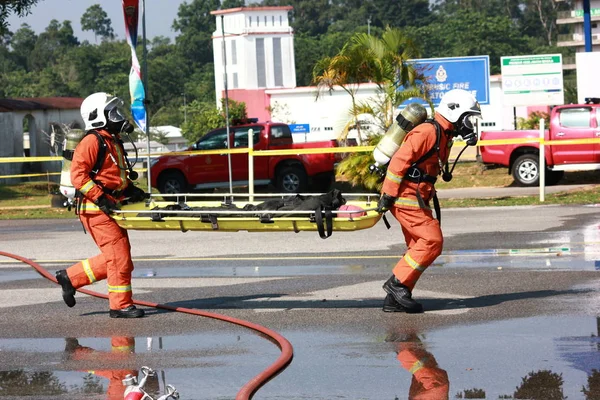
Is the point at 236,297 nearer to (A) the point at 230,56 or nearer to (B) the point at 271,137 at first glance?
(B) the point at 271,137

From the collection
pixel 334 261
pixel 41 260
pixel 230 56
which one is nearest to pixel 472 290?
pixel 334 261

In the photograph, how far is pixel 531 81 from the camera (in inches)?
1252

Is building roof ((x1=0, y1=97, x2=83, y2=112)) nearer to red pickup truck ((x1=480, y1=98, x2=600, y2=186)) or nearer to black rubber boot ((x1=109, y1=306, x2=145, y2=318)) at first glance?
red pickup truck ((x1=480, y1=98, x2=600, y2=186))

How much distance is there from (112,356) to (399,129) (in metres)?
2.84

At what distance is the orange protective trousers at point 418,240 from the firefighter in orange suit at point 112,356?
2202mm

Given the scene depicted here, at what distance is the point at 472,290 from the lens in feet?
31.7

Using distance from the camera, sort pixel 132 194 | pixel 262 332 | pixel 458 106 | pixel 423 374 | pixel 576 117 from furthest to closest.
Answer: pixel 576 117
pixel 132 194
pixel 458 106
pixel 262 332
pixel 423 374

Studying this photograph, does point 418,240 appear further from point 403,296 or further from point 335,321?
point 335,321

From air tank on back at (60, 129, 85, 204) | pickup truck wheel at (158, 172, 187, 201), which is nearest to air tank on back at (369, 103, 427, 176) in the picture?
air tank on back at (60, 129, 85, 204)

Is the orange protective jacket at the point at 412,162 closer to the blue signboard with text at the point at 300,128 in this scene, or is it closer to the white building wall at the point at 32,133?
the white building wall at the point at 32,133

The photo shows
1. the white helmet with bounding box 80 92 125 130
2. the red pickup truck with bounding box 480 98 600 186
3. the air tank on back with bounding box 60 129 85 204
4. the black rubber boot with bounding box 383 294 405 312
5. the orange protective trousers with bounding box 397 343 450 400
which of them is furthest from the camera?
the red pickup truck with bounding box 480 98 600 186

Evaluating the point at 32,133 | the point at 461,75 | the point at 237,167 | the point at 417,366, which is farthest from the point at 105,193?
the point at 32,133

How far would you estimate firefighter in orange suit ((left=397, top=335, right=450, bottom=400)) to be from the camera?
6016 millimetres

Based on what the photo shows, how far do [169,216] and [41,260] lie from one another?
16.2ft
